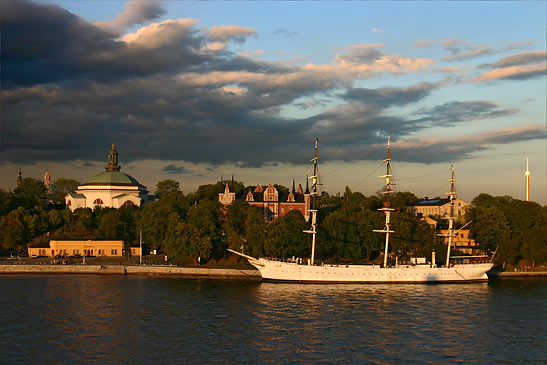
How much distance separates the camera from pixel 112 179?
473ft

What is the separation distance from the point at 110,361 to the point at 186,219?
2538 inches

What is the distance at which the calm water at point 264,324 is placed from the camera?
122 ft

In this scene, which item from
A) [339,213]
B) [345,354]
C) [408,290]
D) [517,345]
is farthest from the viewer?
[339,213]

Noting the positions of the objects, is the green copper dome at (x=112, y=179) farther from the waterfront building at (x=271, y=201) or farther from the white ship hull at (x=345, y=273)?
the white ship hull at (x=345, y=273)

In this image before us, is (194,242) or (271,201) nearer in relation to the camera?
(194,242)

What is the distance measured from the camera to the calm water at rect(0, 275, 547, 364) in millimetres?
37312

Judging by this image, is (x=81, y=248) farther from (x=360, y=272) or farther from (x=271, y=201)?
(x=360, y=272)

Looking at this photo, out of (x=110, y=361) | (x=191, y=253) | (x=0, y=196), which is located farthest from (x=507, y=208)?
(x=0, y=196)

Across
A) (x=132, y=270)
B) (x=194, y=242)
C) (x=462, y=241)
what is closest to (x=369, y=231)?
(x=194, y=242)

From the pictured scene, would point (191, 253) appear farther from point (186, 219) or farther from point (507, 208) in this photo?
point (507, 208)

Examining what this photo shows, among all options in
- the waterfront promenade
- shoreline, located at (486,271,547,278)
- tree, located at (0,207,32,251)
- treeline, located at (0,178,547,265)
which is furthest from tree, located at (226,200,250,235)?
shoreline, located at (486,271,547,278)

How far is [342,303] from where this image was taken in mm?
56875

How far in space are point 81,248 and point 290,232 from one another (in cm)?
3844

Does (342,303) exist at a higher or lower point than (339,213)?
lower
